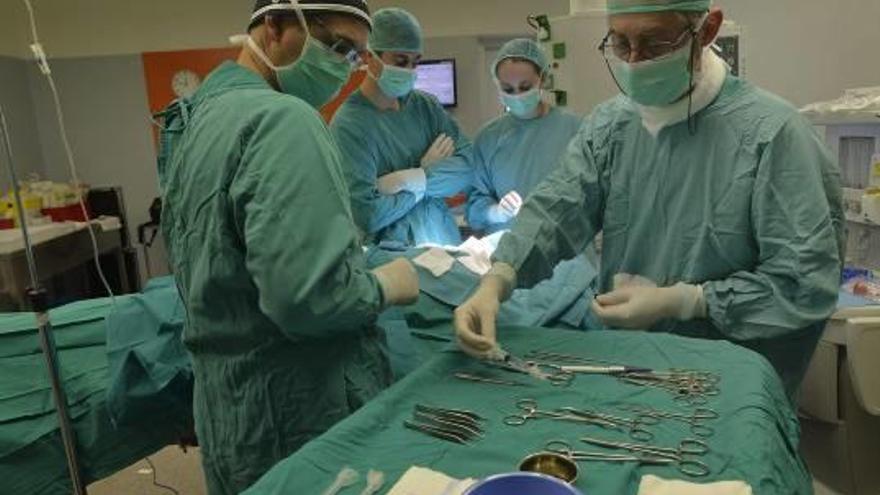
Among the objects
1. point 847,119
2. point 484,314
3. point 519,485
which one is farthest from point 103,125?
A: point 519,485

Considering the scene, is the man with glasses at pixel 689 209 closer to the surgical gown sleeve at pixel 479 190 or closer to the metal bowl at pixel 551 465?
the metal bowl at pixel 551 465

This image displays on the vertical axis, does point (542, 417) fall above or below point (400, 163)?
below

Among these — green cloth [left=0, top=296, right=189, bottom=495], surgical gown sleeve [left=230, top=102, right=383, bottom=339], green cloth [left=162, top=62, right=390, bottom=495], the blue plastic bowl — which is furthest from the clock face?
the blue plastic bowl

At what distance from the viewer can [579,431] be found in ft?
3.35

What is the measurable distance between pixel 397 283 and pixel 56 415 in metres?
1.02

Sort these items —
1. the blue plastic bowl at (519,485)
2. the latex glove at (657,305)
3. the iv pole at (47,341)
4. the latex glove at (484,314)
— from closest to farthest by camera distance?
1. the blue plastic bowl at (519,485)
2. the latex glove at (484,314)
3. the latex glove at (657,305)
4. the iv pole at (47,341)

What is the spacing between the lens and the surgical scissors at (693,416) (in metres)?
0.99

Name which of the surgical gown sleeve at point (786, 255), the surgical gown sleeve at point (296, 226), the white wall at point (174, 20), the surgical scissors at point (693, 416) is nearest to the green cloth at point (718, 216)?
the surgical gown sleeve at point (786, 255)

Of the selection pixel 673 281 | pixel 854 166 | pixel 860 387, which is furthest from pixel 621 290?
pixel 854 166

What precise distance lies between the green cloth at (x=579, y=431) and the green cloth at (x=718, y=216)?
22 centimetres

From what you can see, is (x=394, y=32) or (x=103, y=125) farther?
(x=103, y=125)

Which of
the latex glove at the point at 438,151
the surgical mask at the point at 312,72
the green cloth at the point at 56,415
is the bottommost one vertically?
the green cloth at the point at 56,415

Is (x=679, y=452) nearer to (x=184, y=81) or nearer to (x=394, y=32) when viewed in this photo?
(x=394, y=32)

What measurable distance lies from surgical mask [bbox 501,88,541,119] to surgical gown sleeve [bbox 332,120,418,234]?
0.64 m
